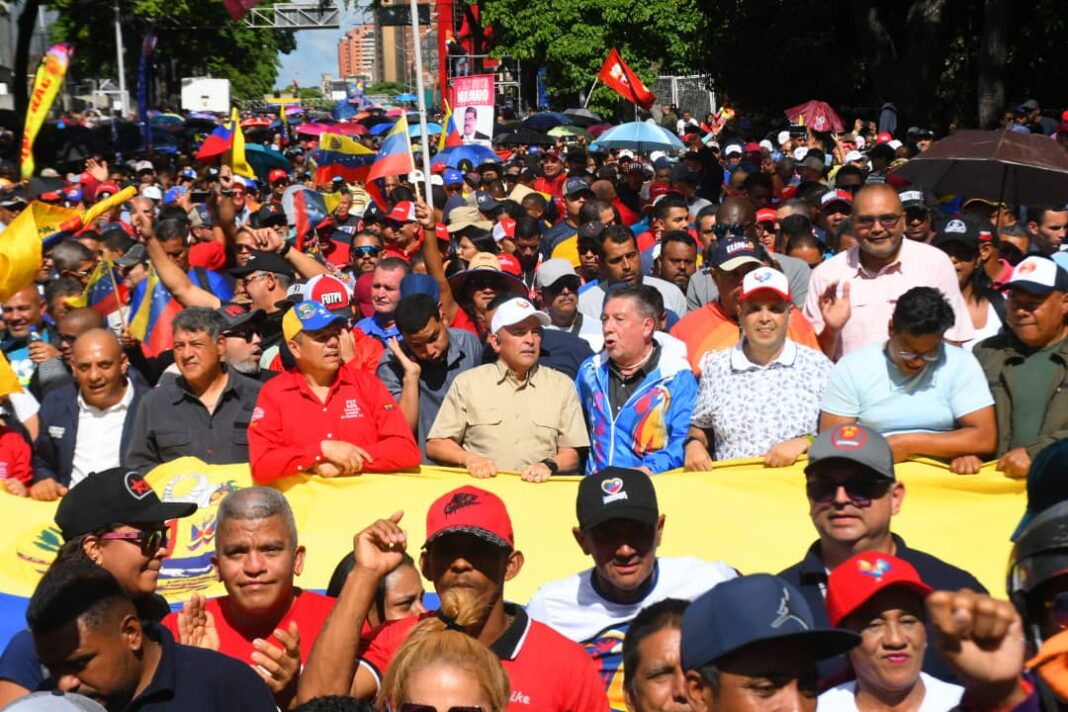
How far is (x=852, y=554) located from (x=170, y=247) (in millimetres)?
7235

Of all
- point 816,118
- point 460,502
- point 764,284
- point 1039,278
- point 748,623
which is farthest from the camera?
point 816,118

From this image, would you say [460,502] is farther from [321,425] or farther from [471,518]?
[321,425]

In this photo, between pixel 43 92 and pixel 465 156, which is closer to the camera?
pixel 43 92

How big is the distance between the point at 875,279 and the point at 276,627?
14.2 feet

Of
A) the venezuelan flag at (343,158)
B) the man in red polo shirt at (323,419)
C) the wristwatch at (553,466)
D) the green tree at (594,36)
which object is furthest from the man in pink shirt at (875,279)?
the green tree at (594,36)

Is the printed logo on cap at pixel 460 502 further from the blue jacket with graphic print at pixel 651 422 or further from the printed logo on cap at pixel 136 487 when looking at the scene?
the blue jacket with graphic print at pixel 651 422

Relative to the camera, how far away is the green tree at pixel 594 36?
49.5 m

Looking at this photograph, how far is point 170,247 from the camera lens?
1089 centimetres

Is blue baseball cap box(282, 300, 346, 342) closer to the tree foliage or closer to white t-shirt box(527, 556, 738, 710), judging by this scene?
white t-shirt box(527, 556, 738, 710)

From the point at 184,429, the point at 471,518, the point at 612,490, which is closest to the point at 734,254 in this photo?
the point at 184,429

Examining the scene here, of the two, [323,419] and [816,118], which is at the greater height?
[816,118]

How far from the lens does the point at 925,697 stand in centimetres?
408

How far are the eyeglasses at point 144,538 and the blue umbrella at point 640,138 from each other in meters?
14.9

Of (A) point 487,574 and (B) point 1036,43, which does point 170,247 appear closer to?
(A) point 487,574
